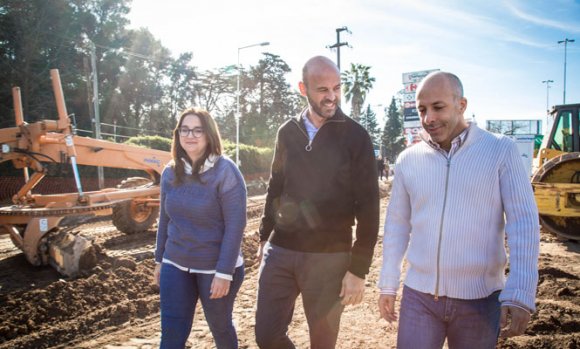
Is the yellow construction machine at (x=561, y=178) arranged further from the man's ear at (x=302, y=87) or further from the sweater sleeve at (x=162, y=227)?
the sweater sleeve at (x=162, y=227)

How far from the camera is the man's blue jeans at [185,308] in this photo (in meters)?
2.71

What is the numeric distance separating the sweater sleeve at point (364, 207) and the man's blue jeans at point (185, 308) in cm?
98

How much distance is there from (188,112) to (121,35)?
4140 centimetres

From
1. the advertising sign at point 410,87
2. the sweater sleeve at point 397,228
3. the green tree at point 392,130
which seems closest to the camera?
the sweater sleeve at point 397,228

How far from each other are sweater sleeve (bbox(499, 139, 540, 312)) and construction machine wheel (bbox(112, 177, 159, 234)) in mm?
8428

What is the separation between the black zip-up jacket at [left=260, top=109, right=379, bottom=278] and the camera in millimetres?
2572

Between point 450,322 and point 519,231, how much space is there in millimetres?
589

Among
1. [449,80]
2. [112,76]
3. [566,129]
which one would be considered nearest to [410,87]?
[566,129]

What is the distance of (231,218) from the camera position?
278 centimetres

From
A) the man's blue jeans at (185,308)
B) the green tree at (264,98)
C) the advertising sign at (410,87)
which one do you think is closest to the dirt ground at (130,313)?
the man's blue jeans at (185,308)

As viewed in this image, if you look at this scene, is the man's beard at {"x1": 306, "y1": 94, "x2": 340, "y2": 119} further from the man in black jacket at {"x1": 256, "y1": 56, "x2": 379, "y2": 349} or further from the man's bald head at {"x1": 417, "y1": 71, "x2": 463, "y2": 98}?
the man's bald head at {"x1": 417, "y1": 71, "x2": 463, "y2": 98}

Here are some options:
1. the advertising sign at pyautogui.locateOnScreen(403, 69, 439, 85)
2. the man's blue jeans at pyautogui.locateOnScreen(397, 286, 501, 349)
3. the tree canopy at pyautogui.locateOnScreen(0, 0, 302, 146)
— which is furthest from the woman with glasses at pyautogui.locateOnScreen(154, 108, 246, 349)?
the tree canopy at pyautogui.locateOnScreen(0, 0, 302, 146)

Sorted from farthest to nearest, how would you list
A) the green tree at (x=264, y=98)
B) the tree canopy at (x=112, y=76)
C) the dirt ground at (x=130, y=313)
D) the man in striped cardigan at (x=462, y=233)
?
the green tree at (x=264, y=98)
the tree canopy at (x=112, y=76)
the dirt ground at (x=130, y=313)
the man in striped cardigan at (x=462, y=233)

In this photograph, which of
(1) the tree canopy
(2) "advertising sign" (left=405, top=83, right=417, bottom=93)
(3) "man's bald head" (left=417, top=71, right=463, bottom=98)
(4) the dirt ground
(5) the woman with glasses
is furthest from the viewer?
(1) the tree canopy
